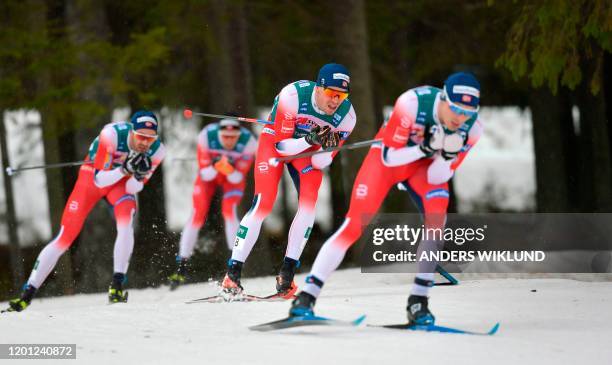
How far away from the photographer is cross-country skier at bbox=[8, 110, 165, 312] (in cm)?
1216

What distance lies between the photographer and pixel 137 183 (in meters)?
12.4

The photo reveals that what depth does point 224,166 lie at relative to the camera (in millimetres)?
15367

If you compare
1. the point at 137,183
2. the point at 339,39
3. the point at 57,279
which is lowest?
the point at 57,279

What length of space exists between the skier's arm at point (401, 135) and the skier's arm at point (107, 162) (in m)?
4.45

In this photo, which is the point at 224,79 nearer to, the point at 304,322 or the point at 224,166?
the point at 224,166

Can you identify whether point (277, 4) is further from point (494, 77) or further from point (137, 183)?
point (137, 183)

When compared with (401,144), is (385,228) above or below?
below

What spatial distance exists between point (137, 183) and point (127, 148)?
1.33 ft

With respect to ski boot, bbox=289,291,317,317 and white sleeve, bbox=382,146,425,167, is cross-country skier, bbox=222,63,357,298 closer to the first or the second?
white sleeve, bbox=382,146,425,167

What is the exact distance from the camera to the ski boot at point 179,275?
1493 centimetres

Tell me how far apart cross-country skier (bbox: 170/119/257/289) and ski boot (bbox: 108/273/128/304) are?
9.06ft

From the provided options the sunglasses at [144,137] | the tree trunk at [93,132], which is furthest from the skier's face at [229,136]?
the tree trunk at [93,132]

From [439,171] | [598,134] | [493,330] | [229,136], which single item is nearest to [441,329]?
[493,330]

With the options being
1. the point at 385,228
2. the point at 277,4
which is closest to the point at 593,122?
the point at 385,228
